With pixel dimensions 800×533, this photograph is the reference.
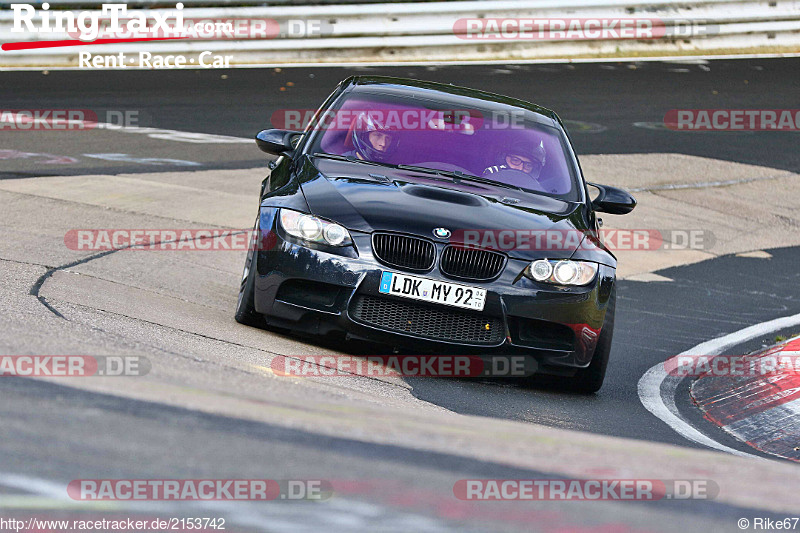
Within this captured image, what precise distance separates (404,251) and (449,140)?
1508mm

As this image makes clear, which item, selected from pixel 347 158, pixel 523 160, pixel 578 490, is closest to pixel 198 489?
pixel 578 490

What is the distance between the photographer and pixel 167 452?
3264 millimetres

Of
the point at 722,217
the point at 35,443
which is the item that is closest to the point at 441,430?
the point at 35,443

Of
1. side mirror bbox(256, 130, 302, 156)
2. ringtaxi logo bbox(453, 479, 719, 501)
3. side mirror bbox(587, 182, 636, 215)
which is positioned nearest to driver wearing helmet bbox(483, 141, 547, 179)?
side mirror bbox(587, 182, 636, 215)

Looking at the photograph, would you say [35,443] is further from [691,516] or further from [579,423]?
[579,423]

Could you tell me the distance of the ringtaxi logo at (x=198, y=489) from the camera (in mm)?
2979

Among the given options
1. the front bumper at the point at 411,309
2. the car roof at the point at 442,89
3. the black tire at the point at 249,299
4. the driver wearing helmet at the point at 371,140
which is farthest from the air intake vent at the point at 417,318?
the car roof at the point at 442,89

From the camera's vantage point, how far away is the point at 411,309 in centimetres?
610

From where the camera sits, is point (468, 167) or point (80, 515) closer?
point (80, 515)

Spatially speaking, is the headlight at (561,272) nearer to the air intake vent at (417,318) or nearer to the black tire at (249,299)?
the air intake vent at (417,318)

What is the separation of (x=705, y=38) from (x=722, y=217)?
12454 mm

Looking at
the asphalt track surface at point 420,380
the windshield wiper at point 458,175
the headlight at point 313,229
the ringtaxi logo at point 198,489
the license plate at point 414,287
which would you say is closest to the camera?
the ringtaxi logo at point 198,489

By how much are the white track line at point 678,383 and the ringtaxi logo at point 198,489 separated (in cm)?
302

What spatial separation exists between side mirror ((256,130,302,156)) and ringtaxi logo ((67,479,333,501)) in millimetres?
4501
